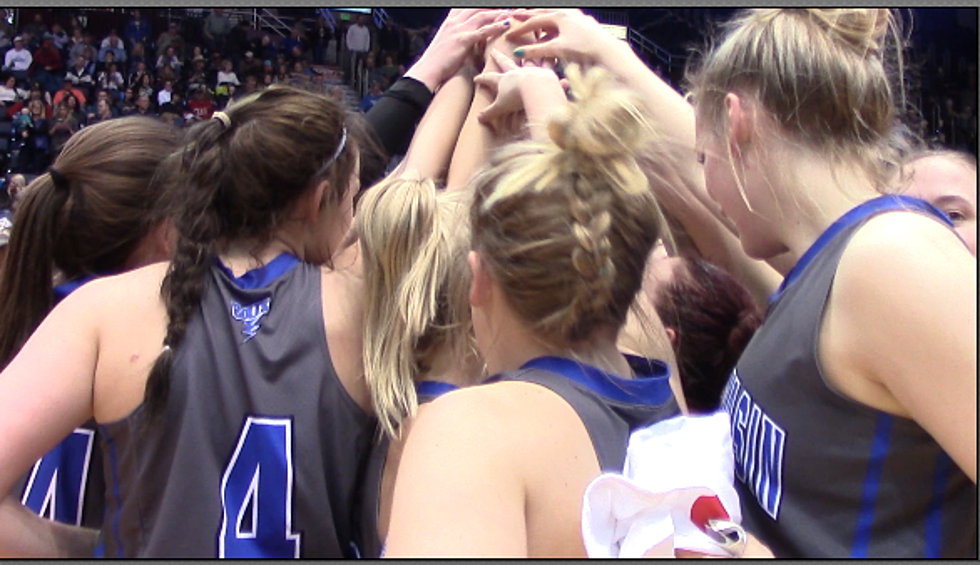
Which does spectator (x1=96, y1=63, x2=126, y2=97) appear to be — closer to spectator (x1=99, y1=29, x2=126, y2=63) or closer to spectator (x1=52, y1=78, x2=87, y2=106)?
spectator (x1=99, y1=29, x2=126, y2=63)

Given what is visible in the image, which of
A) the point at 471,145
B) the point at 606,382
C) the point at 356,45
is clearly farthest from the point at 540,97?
the point at 356,45

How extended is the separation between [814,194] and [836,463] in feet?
1.05

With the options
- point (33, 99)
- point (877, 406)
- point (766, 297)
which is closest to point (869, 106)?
point (877, 406)

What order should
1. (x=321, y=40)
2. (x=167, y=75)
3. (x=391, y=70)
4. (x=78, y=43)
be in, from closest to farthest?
1. (x=167, y=75)
2. (x=78, y=43)
3. (x=391, y=70)
4. (x=321, y=40)

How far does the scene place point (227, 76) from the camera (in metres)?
12.6

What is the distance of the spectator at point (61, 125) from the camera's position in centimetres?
1084

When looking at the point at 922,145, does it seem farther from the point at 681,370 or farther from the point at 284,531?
the point at 284,531

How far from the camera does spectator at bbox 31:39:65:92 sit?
469 inches

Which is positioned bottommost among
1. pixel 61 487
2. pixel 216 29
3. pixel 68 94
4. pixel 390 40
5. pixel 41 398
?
pixel 68 94

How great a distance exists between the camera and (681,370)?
154 cm

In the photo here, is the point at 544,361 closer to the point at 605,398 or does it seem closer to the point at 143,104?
the point at 605,398

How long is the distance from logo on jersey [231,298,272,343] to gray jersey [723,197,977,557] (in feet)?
2.27

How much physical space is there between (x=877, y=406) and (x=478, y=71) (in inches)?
47.4

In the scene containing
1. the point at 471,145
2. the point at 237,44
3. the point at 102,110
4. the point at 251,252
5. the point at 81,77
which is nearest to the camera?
the point at 251,252
